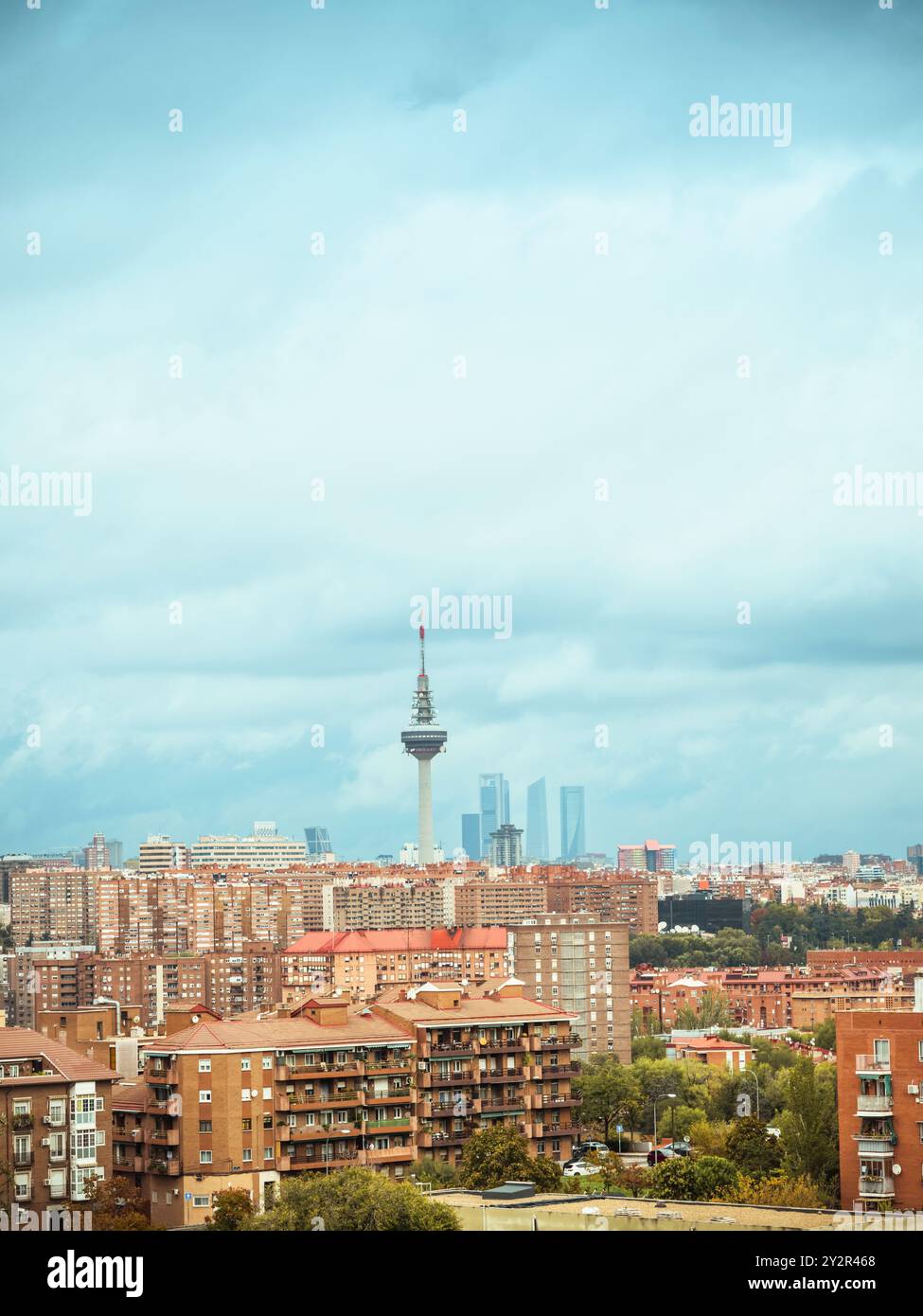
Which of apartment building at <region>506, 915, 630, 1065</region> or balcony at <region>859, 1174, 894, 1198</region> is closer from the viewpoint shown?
balcony at <region>859, 1174, 894, 1198</region>

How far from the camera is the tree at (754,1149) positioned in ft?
50.8

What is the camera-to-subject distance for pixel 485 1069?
17734 millimetres

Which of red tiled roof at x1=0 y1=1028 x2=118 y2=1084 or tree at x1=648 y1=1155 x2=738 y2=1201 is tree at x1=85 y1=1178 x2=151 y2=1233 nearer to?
red tiled roof at x1=0 y1=1028 x2=118 y2=1084

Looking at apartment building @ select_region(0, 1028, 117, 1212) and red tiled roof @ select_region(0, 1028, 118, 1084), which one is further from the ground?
red tiled roof @ select_region(0, 1028, 118, 1084)

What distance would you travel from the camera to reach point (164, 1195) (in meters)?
14.6

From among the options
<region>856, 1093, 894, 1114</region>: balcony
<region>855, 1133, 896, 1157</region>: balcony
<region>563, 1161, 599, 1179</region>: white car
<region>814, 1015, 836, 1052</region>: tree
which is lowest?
<region>814, 1015, 836, 1052</region>: tree

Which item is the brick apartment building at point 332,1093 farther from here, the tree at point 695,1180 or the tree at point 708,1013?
the tree at point 708,1013

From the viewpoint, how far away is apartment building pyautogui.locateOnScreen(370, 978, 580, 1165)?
1711cm

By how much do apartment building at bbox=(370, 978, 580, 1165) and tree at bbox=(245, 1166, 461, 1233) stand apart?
4.67 m

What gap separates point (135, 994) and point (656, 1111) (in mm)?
20895

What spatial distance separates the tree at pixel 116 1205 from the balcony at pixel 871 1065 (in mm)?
4951

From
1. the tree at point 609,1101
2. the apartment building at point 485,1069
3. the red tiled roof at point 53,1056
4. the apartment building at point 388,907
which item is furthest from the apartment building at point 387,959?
the red tiled roof at point 53,1056

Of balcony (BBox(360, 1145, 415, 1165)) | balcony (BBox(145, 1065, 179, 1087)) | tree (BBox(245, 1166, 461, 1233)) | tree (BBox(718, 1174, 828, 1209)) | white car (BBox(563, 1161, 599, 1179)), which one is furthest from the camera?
white car (BBox(563, 1161, 599, 1179))

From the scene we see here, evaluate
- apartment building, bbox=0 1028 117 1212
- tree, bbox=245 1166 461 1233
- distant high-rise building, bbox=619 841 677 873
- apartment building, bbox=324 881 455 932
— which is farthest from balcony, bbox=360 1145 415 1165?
distant high-rise building, bbox=619 841 677 873
